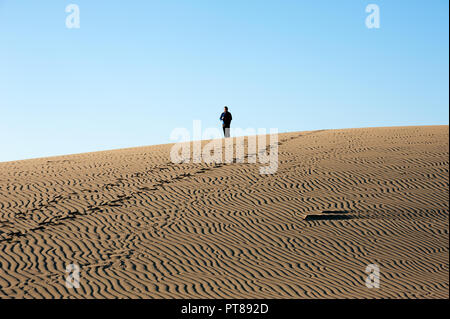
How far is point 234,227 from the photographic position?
13172mm

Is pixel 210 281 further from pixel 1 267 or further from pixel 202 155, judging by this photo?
pixel 202 155

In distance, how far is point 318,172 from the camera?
17547mm

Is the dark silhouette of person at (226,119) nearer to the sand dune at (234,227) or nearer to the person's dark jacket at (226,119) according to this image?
the person's dark jacket at (226,119)

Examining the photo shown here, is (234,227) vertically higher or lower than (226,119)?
lower

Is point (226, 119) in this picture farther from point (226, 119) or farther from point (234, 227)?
point (234, 227)

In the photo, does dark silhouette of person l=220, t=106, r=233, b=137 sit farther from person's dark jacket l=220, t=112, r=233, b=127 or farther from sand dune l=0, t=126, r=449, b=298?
sand dune l=0, t=126, r=449, b=298

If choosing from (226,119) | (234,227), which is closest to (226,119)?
(226,119)

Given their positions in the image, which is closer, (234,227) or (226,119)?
(234,227)

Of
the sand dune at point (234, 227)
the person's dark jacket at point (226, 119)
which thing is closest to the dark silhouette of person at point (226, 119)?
the person's dark jacket at point (226, 119)

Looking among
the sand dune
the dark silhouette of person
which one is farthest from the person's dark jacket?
the sand dune

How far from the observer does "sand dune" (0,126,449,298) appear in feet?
33.2

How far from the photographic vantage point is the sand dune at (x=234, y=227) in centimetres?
1012
